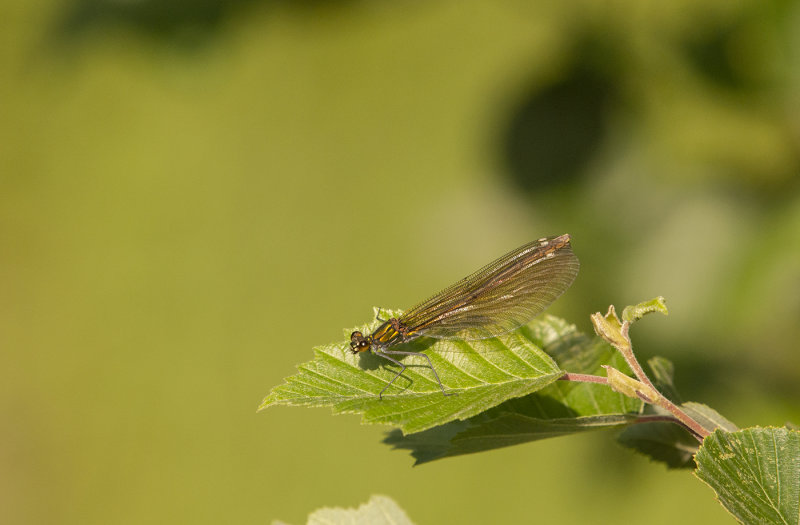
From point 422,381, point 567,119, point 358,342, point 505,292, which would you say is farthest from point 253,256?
point 422,381

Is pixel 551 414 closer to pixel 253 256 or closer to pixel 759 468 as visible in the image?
pixel 759 468

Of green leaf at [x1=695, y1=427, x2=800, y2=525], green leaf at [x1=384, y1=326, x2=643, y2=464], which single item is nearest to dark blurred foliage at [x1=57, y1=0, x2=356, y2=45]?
green leaf at [x1=384, y1=326, x2=643, y2=464]

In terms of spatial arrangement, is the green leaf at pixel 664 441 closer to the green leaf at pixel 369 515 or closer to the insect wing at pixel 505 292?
the insect wing at pixel 505 292

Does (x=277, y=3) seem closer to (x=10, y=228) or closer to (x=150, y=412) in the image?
(x=150, y=412)

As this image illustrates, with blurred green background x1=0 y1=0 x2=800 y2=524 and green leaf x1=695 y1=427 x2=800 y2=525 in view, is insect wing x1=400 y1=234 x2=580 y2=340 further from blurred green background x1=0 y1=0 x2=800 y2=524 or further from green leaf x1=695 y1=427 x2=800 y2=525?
blurred green background x1=0 y1=0 x2=800 y2=524

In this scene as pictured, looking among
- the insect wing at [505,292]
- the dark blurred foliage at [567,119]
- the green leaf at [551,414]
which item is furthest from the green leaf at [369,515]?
the dark blurred foliage at [567,119]

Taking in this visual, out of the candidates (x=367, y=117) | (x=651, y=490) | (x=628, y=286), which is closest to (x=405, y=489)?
(x=651, y=490)
